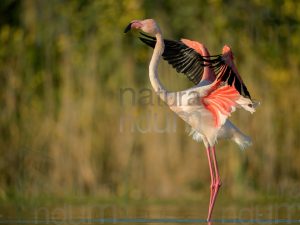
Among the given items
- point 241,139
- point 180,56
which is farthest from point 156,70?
point 241,139

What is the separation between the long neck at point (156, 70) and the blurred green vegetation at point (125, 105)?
4.01 m

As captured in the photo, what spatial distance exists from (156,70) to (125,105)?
15.9ft

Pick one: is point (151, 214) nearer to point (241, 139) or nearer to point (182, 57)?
point (241, 139)

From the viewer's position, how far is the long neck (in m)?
10.2

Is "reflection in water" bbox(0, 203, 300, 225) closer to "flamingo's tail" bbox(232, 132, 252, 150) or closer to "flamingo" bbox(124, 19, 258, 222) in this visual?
"flamingo" bbox(124, 19, 258, 222)

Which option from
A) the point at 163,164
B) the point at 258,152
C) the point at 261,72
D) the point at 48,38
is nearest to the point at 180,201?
the point at 163,164

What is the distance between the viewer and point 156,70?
1030cm

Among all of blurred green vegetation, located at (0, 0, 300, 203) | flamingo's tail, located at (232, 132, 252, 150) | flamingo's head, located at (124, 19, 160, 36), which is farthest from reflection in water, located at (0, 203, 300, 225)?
flamingo's head, located at (124, 19, 160, 36)

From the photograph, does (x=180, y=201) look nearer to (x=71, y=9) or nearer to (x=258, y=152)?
(x=258, y=152)

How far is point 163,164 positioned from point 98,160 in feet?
3.91

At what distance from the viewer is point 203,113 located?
10703mm

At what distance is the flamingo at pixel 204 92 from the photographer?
10.1 m

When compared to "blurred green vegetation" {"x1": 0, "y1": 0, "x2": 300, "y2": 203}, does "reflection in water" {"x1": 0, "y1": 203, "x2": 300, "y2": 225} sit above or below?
below

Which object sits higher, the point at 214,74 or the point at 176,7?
the point at 176,7
